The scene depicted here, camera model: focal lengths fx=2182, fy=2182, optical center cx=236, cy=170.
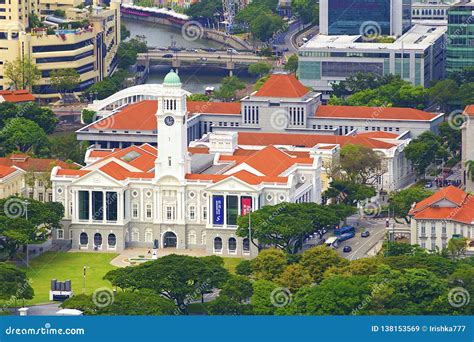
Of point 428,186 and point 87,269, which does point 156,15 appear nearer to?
point 428,186

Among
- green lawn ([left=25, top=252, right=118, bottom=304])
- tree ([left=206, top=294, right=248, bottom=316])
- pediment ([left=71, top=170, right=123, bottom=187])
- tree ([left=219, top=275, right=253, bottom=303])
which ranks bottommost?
green lawn ([left=25, top=252, right=118, bottom=304])

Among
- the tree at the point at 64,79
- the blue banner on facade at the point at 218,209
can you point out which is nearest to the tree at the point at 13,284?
the blue banner on facade at the point at 218,209

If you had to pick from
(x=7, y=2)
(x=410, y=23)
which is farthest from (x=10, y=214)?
(x=410, y=23)

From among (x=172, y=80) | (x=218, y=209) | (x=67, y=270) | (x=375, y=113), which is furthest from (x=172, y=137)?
(x=375, y=113)

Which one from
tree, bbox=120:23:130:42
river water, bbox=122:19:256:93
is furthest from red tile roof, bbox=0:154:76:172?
tree, bbox=120:23:130:42

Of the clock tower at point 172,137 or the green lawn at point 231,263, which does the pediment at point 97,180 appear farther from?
the green lawn at point 231,263

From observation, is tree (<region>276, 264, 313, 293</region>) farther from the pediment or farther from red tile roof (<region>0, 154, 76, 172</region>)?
red tile roof (<region>0, 154, 76, 172</region>)

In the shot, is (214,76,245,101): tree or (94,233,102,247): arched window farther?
(214,76,245,101): tree
